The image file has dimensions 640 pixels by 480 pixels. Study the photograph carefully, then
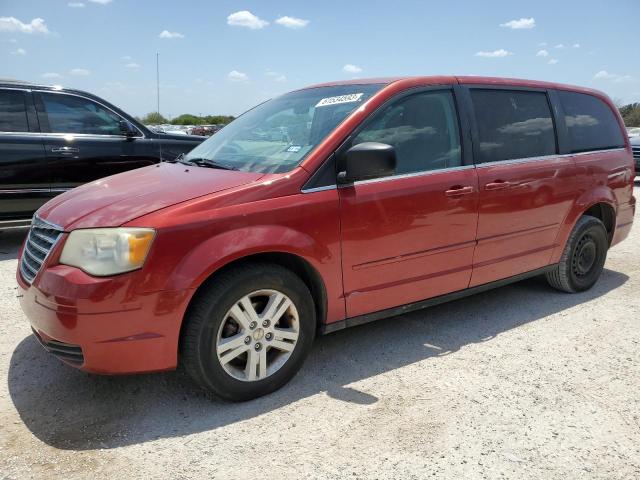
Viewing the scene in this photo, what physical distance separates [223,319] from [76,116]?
4.58 meters

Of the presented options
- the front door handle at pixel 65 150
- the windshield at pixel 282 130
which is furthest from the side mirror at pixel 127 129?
the windshield at pixel 282 130

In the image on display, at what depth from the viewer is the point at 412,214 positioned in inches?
128

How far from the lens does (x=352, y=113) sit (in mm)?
3170

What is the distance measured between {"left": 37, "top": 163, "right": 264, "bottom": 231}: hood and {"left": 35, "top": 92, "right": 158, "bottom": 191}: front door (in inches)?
123

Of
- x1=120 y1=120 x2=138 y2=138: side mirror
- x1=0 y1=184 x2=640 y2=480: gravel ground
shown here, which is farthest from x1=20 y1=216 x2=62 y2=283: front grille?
x1=120 y1=120 x2=138 y2=138: side mirror

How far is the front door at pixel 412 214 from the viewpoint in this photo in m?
3.08

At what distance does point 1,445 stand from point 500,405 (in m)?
2.43

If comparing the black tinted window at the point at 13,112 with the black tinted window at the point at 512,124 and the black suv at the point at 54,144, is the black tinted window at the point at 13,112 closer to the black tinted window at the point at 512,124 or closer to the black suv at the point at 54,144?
the black suv at the point at 54,144

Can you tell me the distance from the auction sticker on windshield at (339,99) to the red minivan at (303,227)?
0.01 metres

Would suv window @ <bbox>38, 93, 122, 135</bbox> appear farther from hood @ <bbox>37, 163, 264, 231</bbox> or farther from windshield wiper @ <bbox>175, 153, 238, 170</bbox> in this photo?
hood @ <bbox>37, 163, 264, 231</bbox>

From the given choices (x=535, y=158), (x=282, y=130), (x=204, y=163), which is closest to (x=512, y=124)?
(x=535, y=158)

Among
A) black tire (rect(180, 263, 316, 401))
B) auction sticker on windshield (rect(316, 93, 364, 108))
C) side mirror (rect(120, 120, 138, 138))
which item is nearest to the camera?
black tire (rect(180, 263, 316, 401))

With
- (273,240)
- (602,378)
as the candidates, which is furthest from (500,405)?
(273,240)

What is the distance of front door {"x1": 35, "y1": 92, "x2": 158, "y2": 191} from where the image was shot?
5949 mm
